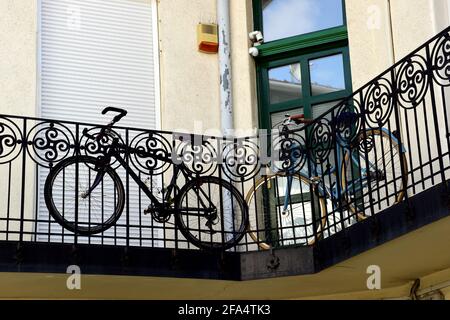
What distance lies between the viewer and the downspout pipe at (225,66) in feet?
40.7

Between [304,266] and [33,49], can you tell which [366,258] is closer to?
[304,266]

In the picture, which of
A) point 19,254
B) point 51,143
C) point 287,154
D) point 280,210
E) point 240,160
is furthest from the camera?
point 240,160

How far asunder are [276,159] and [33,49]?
2959 mm

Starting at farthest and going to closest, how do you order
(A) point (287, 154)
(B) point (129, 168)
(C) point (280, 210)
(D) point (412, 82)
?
(C) point (280, 210) < (A) point (287, 154) < (B) point (129, 168) < (D) point (412, 82)

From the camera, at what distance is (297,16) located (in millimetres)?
12945

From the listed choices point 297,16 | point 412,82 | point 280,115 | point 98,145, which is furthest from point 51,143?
point 412,82

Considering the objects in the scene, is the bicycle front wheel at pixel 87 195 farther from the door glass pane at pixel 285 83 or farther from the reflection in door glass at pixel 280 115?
the door glass pane at pixel 285 83

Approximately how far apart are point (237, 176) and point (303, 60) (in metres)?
2.35

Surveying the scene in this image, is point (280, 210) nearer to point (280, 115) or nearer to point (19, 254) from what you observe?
point (280, 115)

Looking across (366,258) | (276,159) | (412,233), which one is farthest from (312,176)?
(412,233)

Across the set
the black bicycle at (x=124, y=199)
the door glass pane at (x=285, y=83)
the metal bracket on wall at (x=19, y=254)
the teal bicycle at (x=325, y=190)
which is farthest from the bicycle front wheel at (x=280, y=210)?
the metal bracket on wall at (x=19, y=254)

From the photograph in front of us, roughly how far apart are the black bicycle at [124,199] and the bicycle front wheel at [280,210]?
0.27 m

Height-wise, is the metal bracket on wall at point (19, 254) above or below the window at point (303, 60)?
below

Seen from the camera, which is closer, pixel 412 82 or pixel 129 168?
pixel 412 82
